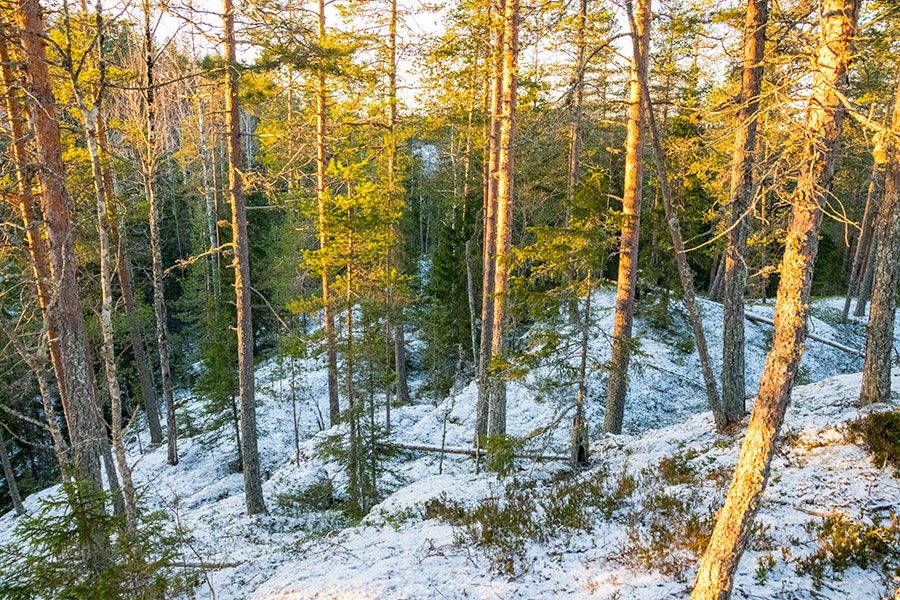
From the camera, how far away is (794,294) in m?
3.62

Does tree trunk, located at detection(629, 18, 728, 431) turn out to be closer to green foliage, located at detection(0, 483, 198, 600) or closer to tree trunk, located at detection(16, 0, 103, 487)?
green foliage, located at detection(0, 483, 198, 600)

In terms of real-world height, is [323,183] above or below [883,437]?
above

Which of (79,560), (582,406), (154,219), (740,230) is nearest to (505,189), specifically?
(740,230)

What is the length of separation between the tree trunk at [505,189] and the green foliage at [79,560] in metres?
6.26

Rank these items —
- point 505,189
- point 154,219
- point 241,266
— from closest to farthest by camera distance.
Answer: point 505,189
point 241,266
point 154,219

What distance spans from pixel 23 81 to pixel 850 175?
3782 centimetres

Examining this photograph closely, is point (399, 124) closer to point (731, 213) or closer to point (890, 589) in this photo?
point (731, 213)

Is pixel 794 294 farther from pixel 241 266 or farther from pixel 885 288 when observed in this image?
pixel 241 266

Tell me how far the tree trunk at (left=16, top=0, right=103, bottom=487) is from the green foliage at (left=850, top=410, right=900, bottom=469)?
1117cm

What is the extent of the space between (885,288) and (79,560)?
1205 centimetres

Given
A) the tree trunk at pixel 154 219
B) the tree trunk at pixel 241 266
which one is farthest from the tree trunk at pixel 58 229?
the tree trunk at pixel 241 266

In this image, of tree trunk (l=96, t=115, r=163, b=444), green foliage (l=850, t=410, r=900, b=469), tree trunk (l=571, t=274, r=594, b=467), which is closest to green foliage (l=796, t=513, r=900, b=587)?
green foliage (l=850, t=410, r=900, b=469)

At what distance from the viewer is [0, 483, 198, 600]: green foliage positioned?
509 centimetres

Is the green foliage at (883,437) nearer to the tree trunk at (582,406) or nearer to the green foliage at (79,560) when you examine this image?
the tree trunk at (582,406)
